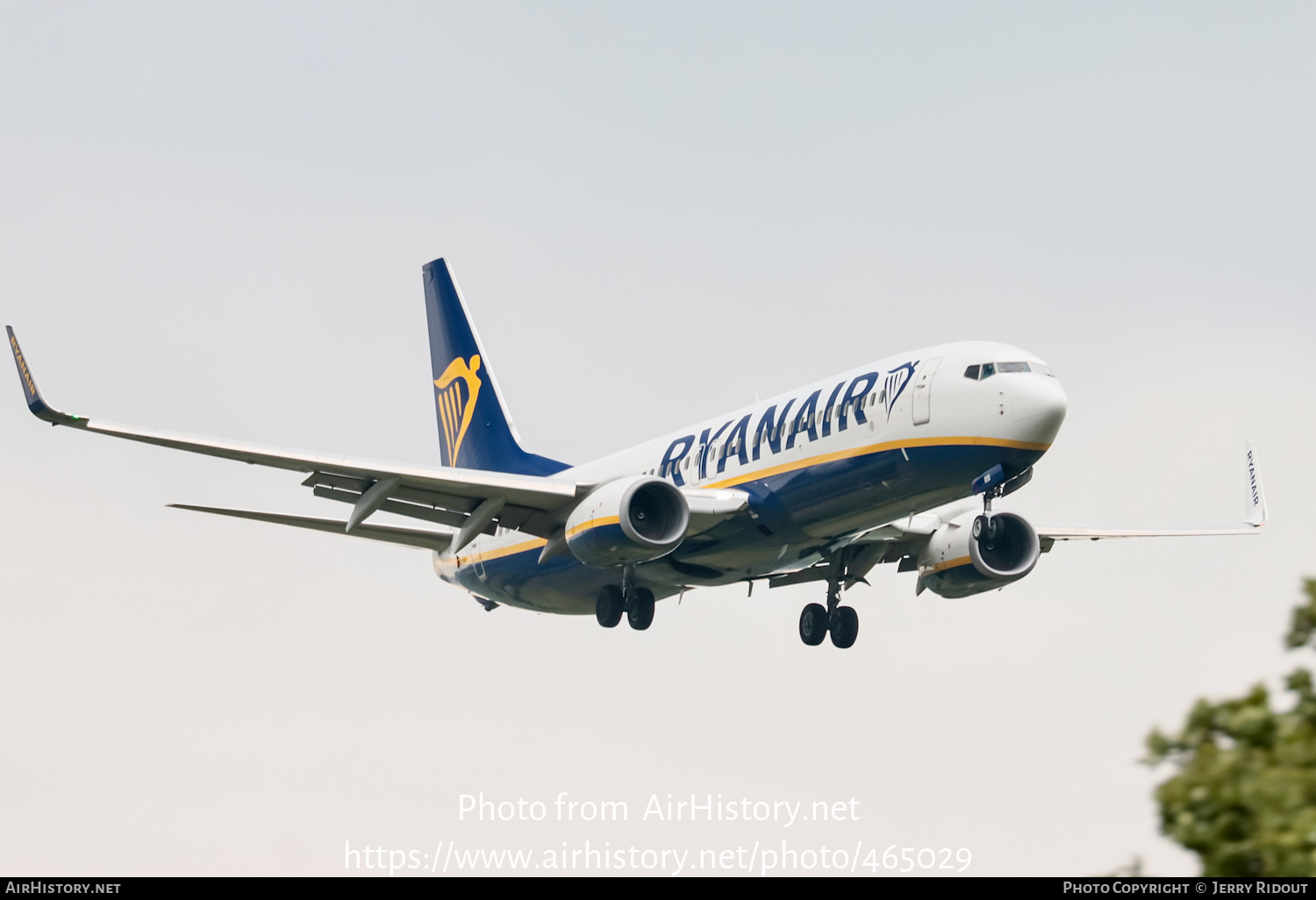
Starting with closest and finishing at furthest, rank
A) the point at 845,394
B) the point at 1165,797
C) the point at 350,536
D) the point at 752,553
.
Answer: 1. the point at 1165,797
2. the point at 845,394
3. the point at 752,553
4. the point at 350,536

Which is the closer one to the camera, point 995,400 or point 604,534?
point 995,400

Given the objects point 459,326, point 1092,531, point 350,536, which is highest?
point 459,326

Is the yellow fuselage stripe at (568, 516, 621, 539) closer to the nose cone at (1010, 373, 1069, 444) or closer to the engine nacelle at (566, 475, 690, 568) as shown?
the engine nacelle at (566, 475, 690, 568)

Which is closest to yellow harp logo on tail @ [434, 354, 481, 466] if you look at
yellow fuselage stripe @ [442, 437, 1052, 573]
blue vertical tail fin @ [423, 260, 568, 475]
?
blue vertical tail fin @ [423, 260, 568, 475]

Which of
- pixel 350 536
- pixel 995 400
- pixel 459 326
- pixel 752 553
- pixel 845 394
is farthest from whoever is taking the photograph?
pixel 459 326

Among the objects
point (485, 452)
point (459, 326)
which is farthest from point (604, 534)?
point (459, 326)

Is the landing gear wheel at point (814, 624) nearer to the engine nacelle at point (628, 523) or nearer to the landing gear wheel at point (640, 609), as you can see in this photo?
the landing gear wheel at point (640, 609)

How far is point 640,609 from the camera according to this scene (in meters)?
31.0

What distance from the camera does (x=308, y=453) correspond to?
27641 millimetres

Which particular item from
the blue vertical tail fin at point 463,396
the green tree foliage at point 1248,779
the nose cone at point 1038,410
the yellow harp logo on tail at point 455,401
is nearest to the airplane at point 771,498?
the nose cone at point 1038,410

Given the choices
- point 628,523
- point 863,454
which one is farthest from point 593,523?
point 863,454

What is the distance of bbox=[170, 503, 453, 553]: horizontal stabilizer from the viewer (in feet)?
98.2

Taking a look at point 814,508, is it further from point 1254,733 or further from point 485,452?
point 1254,733

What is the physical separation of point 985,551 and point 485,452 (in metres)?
14.8
